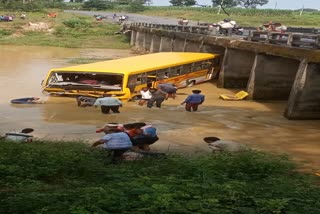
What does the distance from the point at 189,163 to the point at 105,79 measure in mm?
12021

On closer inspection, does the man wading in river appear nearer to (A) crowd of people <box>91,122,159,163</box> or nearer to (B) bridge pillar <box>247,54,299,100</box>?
(A) crowd of people <box>91,122,159,163</box>

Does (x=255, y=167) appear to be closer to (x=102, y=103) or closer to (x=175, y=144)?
(x=175, y=144)

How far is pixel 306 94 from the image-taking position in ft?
57.6

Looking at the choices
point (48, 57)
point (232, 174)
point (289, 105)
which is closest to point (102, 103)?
point (289, 105)

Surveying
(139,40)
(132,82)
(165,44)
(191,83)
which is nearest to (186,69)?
(191,83)

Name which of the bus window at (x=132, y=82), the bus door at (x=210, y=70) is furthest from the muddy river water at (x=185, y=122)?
the bus door at (x=210, y=70)

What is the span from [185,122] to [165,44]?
24.0 meters

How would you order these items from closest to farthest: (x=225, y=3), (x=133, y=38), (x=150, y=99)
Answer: (x=150, y=99) < (x=133, y=38) < (x=225, y=3)

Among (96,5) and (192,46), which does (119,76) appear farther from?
(96,5)

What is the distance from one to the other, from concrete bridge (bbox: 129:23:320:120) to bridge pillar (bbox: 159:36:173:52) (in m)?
3.45

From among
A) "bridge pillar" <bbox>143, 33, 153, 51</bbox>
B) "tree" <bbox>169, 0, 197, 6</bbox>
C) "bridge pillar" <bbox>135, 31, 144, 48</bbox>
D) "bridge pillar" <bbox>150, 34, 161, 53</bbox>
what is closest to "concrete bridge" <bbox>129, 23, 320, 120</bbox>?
"bridge pillar" <bbox>150, 34, 161, 53</bbox>

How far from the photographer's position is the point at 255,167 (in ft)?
34.0

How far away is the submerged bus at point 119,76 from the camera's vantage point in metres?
20.4

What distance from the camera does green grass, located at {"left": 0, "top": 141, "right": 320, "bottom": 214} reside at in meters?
7.32
